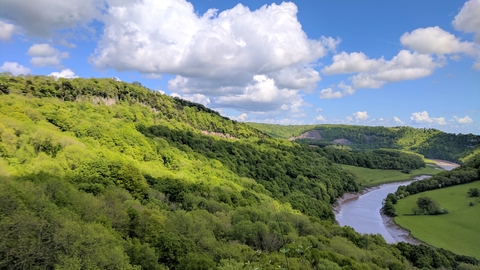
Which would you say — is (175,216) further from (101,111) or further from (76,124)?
(101,111)

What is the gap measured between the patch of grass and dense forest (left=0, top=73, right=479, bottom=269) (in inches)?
1751

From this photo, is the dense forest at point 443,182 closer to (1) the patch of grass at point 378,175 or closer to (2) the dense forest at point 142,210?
(2) the dense forest at point 142,210

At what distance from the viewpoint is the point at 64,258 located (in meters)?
17.4

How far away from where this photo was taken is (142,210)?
29750mm

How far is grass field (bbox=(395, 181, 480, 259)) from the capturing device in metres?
58.2

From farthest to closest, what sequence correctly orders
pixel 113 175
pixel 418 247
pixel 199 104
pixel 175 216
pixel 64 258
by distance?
pixel 199 104
pixel 418 247
pixel 113 175
pixel 175 216
pixel 64 258

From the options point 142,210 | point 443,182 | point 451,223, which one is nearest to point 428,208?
point 451,223

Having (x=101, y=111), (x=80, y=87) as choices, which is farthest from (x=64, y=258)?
(x=80, y=87)

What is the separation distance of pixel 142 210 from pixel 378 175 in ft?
464

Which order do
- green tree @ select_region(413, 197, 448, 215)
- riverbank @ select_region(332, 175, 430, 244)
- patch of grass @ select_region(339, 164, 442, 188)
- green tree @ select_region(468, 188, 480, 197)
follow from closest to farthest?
riverbank @ select_region(332, 175, 430, 244) < green tree @ select_region(413, 197, 448, 215) < green tree @ select_region(468, 188, 480, 197) < patch of grass @ select_region(339, 164, 442, 188)

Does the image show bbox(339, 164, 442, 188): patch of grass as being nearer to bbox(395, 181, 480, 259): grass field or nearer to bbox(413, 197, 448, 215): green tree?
bbox(395, 181, 480, 259): grass field

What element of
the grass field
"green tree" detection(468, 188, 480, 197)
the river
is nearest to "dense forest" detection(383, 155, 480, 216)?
the grass field

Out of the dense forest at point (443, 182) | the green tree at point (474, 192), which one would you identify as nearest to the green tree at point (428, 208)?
the green tree at point (474, 192)

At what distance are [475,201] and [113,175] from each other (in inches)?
3435
